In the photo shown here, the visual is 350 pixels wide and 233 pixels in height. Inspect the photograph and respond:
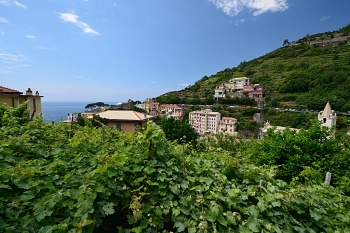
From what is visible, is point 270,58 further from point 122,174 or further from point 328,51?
point 122,174

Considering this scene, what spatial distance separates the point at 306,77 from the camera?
164 feet

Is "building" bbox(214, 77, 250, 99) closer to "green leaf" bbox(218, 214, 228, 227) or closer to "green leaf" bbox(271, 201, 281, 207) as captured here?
"green leaf" bbox(271, 201, 281, 207)

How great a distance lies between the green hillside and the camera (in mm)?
42031

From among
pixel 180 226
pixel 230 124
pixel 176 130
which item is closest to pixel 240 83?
pixel 230 124

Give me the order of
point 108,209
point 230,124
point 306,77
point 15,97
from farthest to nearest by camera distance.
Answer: point 306,77, point 230,124, point 15,97, point 108,209

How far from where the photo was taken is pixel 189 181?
1.72 meters

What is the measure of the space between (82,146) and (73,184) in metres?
1.03

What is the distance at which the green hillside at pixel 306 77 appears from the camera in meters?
42.0

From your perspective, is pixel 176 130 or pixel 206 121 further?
pixel 206 121

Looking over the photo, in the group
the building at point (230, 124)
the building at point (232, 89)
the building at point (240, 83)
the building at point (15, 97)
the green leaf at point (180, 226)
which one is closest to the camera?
the green leaf at point (180, 226)

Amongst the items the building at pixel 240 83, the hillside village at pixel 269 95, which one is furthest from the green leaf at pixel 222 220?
the building at pixel 240 83

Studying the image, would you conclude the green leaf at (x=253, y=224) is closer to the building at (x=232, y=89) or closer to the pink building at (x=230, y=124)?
the pink building at (x=230, y=124)

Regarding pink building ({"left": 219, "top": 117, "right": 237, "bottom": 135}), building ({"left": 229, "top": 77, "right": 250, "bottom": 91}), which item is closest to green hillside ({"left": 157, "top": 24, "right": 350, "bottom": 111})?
building ({"left": 229, "top": 77, "right": 250, "bottom": 91})

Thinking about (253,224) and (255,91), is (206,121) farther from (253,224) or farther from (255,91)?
(253,224)
